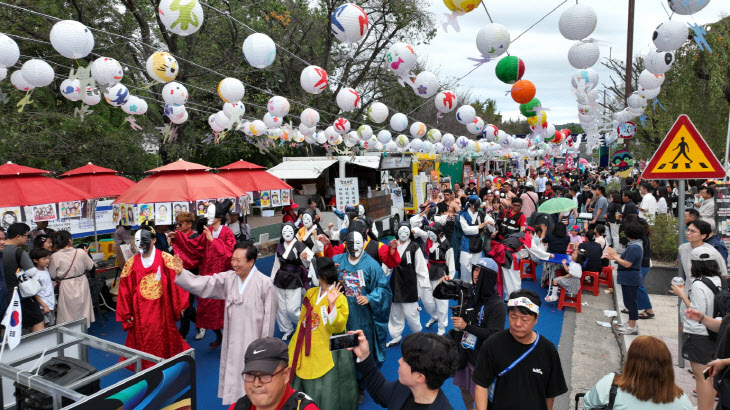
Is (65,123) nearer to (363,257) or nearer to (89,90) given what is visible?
(89,90)

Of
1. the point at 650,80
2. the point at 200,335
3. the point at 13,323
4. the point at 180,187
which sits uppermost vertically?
the point at 650,80

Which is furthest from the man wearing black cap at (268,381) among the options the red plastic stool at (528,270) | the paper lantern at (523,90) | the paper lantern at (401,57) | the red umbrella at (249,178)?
the red plastic stool at (528,270)

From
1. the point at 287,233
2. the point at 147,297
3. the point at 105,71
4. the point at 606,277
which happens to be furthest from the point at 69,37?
the point at 606,277

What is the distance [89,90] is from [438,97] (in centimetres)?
551

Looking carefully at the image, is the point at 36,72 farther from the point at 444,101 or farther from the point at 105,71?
the point at 444,101

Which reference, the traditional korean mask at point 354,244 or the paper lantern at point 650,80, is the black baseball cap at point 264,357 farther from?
the paper lantern at point 650,80

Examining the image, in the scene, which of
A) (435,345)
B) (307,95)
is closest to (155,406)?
(435,345)

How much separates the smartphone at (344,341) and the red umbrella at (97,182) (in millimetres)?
7344

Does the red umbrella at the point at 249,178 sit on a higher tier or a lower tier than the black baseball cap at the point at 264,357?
higher

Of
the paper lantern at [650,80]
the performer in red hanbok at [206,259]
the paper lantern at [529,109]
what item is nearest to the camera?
the performer in red hanbok at [206,259]

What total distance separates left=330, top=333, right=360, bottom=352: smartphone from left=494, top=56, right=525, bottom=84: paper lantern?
178 inches

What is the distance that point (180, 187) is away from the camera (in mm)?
6488

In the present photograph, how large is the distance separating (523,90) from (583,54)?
83 cm

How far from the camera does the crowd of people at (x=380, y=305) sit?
7.50ft
